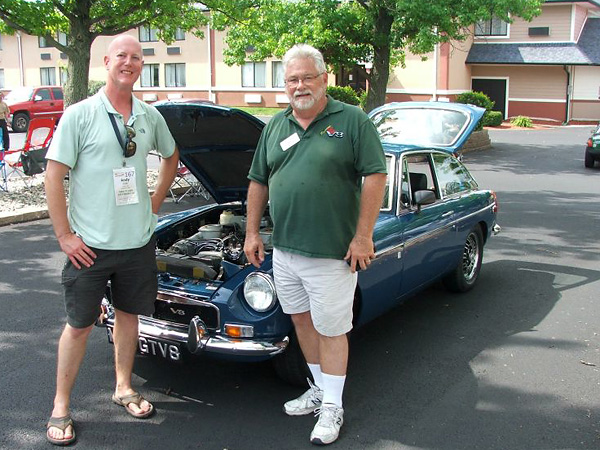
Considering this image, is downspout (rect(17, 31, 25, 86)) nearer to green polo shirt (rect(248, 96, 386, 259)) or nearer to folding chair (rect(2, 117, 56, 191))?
folding chair (rect(2, 117, 56, 191))

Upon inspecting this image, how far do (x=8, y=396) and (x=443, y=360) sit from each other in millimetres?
2920

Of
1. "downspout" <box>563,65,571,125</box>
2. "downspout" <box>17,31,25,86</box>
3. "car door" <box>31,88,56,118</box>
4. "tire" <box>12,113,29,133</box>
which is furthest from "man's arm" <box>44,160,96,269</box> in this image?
"downspout" <box>17,31,25,86</box>

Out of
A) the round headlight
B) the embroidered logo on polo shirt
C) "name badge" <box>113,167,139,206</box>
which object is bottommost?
the round headlight

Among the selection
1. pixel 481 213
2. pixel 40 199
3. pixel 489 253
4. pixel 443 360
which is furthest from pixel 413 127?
pixel 40 199

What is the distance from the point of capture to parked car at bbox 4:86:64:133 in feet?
82.4

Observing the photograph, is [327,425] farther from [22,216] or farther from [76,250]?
[22,216]

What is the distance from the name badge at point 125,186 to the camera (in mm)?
3459

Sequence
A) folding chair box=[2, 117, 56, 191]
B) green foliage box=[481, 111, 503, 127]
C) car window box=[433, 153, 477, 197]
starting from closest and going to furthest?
car window box=[433, 153, 477, 197] → folding chair box=[2, 117, 56, 191] → green foliage box=[481, 111, 503, 127]

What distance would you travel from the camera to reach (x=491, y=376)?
442 centimetres

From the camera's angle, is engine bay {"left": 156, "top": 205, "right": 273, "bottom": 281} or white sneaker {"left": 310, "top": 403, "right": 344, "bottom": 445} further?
engine bay {"left": 156, "top": 205, "right": 273, "bottom": 281}

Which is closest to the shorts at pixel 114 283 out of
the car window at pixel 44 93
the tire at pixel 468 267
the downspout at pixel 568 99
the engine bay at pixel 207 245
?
the engine bay at pixel 207 245

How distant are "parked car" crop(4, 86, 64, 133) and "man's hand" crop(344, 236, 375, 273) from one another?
23.6m

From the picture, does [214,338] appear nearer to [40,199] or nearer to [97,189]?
[97,189]

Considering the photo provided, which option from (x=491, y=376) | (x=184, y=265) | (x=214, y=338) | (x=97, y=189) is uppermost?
(x=97, y=189)
